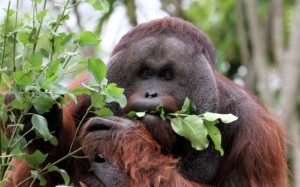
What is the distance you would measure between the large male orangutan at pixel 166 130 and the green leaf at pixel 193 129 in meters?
0.08

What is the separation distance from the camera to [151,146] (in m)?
4.30

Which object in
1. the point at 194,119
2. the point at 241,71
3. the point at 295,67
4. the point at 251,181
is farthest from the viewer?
the point at 241,71

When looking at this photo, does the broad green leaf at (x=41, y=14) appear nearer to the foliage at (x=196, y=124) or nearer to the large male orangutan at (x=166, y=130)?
the large male orangutan at (x=166, y=130)

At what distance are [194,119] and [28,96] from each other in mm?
932

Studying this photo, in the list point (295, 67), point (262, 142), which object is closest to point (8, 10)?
point (262, 142)

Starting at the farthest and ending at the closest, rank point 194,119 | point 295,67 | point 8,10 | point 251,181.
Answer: point 295,67 → point 251,181 → point 194,119 → point 8,10

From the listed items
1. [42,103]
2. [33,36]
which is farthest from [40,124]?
[33,36]

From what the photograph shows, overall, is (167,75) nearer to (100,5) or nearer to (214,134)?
(214,134)

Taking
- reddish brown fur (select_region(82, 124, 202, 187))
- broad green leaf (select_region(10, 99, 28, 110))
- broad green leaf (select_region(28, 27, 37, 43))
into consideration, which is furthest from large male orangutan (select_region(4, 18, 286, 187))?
broad green leaf (select_region(28, 27, 37, 43))

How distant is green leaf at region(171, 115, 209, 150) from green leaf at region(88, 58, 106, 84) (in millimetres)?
571

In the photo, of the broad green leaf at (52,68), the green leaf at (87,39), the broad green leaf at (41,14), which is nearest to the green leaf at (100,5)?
the green leaf at (87,39)

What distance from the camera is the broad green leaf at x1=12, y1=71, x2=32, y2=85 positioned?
3.69 m

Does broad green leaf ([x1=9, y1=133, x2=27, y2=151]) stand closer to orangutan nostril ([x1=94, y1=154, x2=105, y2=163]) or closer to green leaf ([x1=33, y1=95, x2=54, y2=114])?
green leaf ([x1=33, y1=95, x2=54, y2=114])

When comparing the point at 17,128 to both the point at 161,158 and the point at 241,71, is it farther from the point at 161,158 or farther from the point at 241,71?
the point at 241,71
